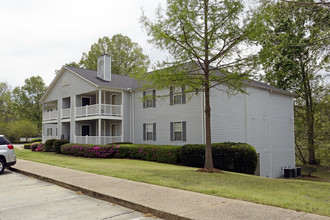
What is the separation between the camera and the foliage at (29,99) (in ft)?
187

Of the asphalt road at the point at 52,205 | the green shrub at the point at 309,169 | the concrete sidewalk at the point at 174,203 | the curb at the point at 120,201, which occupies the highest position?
the concrete sidewalk at the point at 174,203

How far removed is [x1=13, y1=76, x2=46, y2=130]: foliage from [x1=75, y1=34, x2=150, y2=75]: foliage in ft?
48.9

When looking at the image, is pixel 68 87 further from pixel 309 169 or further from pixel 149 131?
pixel 309 169

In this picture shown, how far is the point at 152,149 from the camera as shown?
18.5m

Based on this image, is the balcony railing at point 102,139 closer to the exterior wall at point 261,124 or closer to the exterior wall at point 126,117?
the exterior wall at point 126,117

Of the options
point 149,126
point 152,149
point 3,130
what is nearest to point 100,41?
point 3,130

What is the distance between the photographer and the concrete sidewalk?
523 centimetres

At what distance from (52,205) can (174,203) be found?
2760 mm

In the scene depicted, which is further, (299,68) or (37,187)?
(299,68)

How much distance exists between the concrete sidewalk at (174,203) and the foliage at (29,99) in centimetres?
5357

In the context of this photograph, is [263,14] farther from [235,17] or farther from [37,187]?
[37,187]

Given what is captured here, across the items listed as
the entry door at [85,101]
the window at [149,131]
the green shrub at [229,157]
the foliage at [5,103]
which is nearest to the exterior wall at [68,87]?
the entry door at [85,101]

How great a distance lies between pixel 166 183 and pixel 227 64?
6.44 metres

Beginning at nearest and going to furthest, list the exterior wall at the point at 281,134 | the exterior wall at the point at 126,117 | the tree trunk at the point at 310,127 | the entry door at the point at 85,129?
the exterior wall at the point at 281,134, the exterior wall at the point at 126,117, the entry door at the point at 85,129, the tree trunk at the point at 310,127
